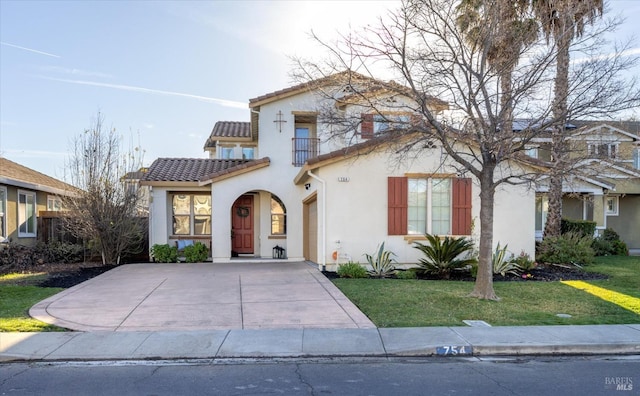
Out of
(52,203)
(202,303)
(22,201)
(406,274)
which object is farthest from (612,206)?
(52,203)

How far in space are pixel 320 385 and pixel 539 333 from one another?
3.86 meters

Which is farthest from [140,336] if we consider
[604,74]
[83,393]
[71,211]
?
[71,211]

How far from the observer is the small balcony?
17250mm

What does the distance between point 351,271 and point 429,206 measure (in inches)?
127

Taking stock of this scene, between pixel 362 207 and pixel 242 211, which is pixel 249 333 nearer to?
pixel 362 207

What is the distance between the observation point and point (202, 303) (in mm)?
9297

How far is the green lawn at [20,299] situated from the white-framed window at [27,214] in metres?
4.48

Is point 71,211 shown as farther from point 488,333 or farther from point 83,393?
point 488,333

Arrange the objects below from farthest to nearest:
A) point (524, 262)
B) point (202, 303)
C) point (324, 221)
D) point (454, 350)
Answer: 1. point (524, 262)
2. point (324, 221)
3. point (202, 303)
4. point (454, 350)

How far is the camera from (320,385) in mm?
5070

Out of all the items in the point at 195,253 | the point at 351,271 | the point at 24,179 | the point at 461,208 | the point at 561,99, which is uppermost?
the point at 561,99

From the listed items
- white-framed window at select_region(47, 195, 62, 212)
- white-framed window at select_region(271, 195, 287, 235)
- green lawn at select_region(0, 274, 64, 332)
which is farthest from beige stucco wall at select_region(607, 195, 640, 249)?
white-framed window at select_region(47, 195, 62, 212)

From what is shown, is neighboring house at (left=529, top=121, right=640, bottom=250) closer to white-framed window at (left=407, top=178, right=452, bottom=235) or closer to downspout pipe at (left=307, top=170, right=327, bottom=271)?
white-framed window at (left=407, top=178, right=452, bottom=235)

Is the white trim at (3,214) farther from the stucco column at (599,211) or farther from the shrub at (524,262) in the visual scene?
the stucco column at (599,211)
